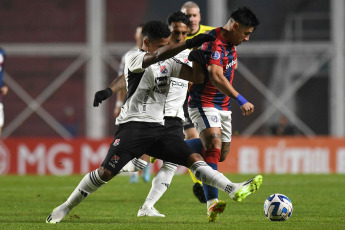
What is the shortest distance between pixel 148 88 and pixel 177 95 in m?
1.51

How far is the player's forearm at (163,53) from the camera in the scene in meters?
6.07

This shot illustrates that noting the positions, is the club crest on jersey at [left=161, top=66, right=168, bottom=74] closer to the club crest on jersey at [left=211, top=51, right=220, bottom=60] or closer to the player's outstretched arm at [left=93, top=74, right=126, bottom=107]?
the player's outstretched arm at [left=93, top=74, right=126, bottom=107]

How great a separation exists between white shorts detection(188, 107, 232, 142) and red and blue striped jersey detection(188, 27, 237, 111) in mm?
56

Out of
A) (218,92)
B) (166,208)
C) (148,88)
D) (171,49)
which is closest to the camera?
(171,49)

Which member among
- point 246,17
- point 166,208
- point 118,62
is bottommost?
point 118,62

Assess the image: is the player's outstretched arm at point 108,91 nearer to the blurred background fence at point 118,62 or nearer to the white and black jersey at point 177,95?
the white and black jersey at point 177,95

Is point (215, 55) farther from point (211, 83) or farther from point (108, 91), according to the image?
point (108, 91)

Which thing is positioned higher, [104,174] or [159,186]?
[104,174]

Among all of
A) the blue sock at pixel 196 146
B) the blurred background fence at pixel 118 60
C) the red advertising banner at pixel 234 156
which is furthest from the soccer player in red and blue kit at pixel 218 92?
the blurred background fence at pixel 118 60

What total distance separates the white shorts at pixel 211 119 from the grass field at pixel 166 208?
2.83 ft

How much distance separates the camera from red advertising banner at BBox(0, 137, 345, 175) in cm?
1770

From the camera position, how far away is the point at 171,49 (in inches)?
241

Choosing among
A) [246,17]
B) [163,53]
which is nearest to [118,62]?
[246,17]

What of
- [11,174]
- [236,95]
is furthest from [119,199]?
[11,174]
